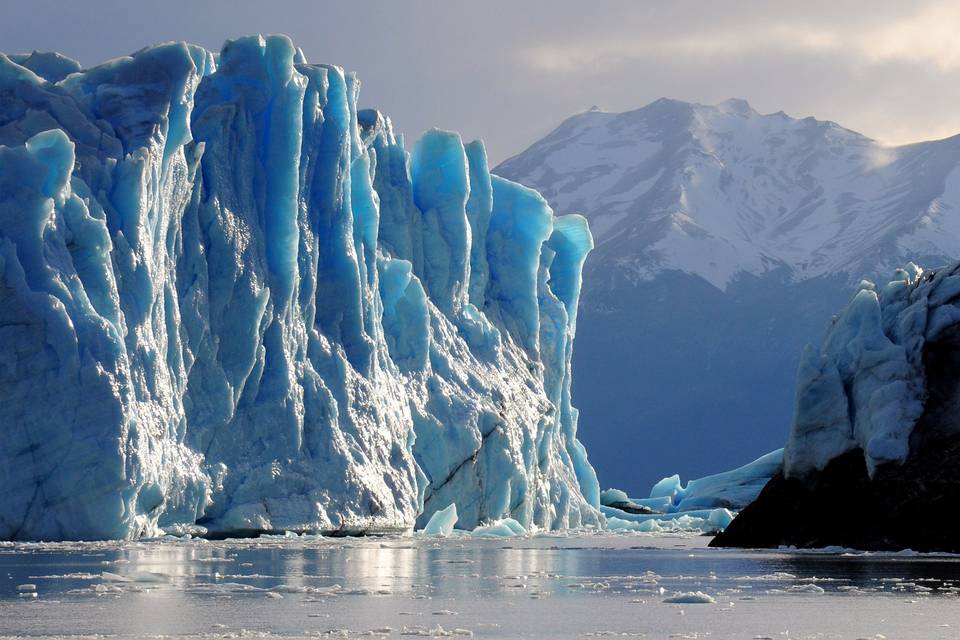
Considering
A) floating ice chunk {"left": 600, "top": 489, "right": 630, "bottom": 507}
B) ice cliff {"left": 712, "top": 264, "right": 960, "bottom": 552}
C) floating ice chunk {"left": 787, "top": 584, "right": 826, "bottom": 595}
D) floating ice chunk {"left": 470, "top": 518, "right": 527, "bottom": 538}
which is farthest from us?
floating ice chunk {"left": 600, "top": 489, "right": 630, "bottom": 507}

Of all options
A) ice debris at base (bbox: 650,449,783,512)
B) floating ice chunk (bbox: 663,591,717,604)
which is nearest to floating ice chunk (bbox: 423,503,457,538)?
floating ice chunk (bbox: 663,591,717,604)

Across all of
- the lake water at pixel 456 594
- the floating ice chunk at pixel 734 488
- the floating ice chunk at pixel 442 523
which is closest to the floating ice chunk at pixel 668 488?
the floating ice chunk at pixel 734 488

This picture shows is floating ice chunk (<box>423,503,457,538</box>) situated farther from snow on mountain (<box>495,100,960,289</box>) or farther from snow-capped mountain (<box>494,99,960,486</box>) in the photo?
snow on mountain (<box>495,100,960,289</box>)

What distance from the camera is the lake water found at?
10859 millimetres

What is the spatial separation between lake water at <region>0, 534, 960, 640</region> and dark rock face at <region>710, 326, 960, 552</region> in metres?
0.86

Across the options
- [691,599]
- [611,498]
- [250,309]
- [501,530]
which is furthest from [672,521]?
[691,599]

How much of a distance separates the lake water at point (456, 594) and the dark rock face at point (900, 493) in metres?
0.86

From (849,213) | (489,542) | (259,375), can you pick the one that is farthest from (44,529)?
(849,213)

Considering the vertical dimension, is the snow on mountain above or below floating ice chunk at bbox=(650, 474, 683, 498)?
above

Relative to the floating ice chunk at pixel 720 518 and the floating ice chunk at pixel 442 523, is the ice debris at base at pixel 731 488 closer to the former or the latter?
the floating ice chunk at pixel 720 518

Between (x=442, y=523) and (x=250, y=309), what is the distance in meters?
6.57

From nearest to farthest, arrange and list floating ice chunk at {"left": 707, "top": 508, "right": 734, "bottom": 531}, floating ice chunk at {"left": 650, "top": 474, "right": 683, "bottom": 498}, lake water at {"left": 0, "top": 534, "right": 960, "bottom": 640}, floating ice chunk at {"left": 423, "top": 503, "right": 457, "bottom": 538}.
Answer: lake water at {"left": 0, "top": 534, "right": 960, "bottom": 640} < floating ice chunk at {"left": 423, "top": 503, "right": 457, "bottom": 538} < floating ice chunk at {"left": 707, "top": 508, "right": 734, "bottom": 531} < floating ice chunk at {"left": 650, "top": 474, "right": 683, "bottom": 498}

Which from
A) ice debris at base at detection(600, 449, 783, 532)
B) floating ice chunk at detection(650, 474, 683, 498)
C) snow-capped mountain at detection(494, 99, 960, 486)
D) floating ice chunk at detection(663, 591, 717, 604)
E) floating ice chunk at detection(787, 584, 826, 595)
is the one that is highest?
snow-capped mountain at detection(494, 99, 960, 486)

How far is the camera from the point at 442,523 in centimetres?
3095
